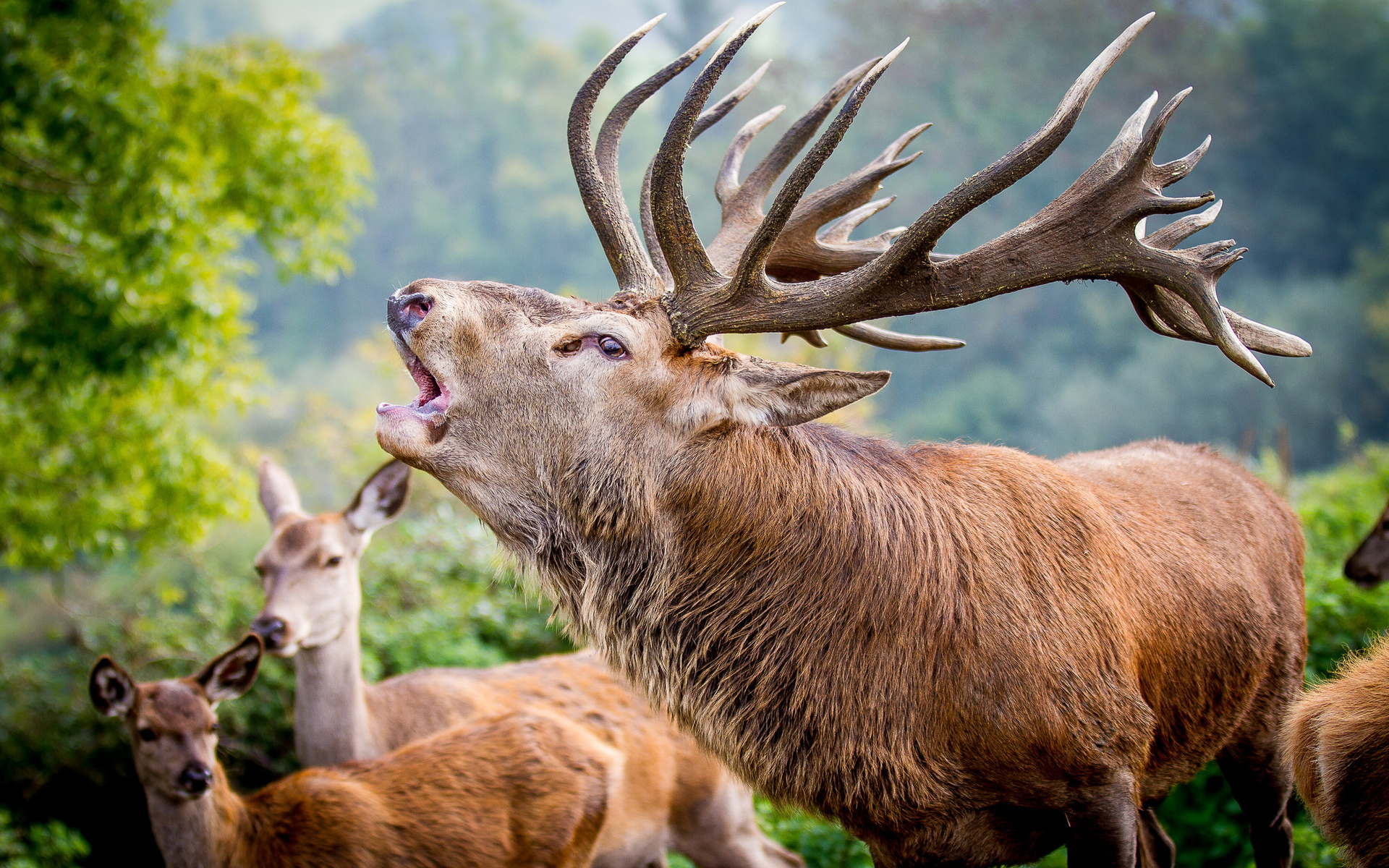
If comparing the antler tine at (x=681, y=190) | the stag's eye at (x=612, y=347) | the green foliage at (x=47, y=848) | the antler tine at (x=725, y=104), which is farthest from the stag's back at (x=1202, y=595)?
the green foliage at (x=47, y=848)

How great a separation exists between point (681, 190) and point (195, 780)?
2.74m

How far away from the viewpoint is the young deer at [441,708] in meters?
4.26

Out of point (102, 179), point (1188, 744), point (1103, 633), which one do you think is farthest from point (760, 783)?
point (102, 179)

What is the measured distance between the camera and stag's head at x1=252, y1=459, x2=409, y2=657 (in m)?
4.32

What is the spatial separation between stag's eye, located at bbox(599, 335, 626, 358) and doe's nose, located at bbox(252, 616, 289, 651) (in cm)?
246

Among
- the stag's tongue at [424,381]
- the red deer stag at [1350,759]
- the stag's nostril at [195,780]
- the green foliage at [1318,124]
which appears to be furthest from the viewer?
the green foliage at [1318,124]

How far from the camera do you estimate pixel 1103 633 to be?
262cm

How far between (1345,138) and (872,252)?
34.1 metres

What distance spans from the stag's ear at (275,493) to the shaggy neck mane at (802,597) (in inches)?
112

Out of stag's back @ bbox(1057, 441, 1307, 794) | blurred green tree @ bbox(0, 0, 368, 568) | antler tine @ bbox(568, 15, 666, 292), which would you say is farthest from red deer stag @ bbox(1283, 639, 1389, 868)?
blurred green tree @ bbox(0, 0, 368, 568)

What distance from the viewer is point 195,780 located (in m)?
3.51

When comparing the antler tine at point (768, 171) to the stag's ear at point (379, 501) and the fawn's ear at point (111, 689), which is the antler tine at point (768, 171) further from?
the fawn's ear at point (111, 689)

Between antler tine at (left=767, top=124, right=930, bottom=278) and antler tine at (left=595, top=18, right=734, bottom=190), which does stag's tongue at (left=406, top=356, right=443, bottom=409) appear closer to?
antler tine at (left=595, top=18, right=734, bottom=190)

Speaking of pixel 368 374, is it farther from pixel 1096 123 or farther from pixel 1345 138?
pixel 1345 138
